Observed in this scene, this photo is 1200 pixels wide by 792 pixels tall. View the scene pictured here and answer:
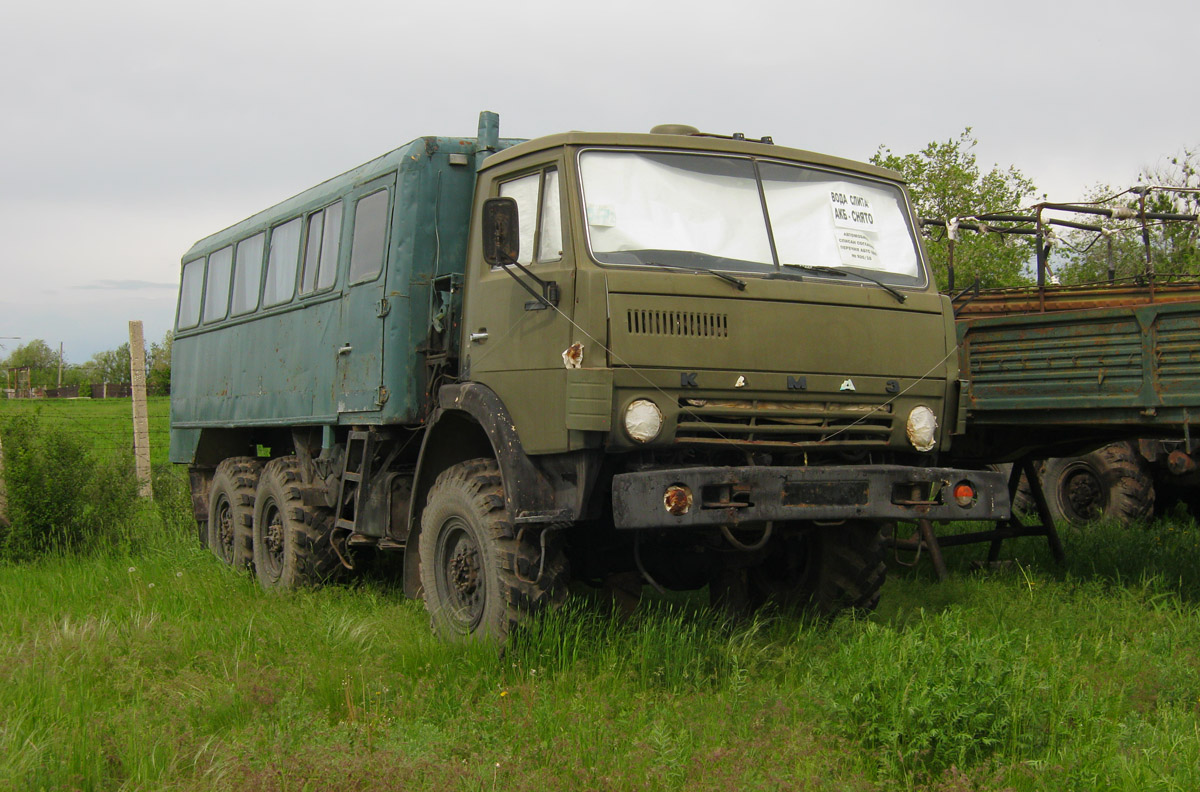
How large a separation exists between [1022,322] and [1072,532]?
3.34 m

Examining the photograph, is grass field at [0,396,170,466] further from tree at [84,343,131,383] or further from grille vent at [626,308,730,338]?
tree at [84,343,131,383]

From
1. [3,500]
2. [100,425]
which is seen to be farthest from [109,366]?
[3,500]

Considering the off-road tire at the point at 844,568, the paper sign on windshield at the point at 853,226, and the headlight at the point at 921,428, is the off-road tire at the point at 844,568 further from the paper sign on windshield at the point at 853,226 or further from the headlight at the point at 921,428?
the paper sign on windshield at the point at 853,226

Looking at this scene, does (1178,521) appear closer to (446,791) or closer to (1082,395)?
(1082,395)

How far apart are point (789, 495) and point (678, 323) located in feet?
3.10

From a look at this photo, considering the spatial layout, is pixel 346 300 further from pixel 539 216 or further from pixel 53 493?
pixel 53 493

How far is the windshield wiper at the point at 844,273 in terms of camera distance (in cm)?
608

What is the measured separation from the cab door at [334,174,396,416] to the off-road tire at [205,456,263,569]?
248cm

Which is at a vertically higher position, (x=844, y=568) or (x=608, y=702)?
(x=844, y=568)

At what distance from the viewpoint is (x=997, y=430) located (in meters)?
8.87

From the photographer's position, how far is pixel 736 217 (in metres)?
6.04

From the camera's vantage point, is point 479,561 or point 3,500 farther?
point 3,500

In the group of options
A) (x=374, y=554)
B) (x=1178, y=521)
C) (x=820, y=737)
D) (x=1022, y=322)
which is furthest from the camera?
(x=1178, y=521)

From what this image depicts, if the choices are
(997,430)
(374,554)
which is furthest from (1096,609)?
(374,554)
